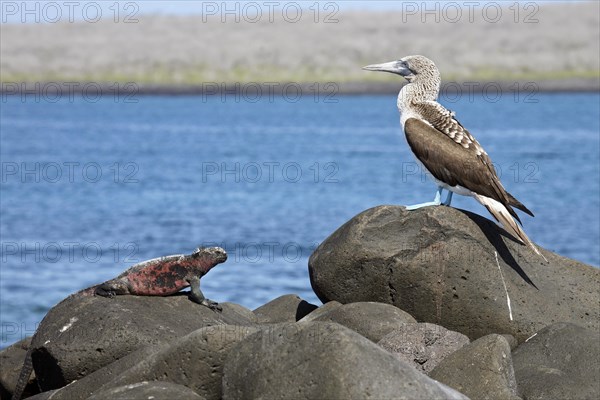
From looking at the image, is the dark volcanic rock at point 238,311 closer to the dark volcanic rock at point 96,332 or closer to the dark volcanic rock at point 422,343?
the dark volcanic rock at point 96,332

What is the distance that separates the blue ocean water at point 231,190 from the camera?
2109 cm

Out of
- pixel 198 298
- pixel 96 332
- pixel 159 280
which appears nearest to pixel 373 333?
pixel 198 298

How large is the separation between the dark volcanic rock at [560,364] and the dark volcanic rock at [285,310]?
2.87 m

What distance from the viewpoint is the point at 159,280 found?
37.6ft

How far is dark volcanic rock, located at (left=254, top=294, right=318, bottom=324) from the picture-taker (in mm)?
12734

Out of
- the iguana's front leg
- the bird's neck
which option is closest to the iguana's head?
the iguana's front leg

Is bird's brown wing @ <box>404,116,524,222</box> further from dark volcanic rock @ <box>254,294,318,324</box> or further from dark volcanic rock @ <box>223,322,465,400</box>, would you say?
dark volcanic rock @ <box>223,322,465,400</box>

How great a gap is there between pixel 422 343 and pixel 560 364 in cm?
121

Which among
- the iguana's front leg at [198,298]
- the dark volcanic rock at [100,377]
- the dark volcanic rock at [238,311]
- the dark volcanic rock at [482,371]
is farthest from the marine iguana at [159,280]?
the dark volcanic rock at [482,371]

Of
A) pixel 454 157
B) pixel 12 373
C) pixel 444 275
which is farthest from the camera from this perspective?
pixel 454 157

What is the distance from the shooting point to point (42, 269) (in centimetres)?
2122

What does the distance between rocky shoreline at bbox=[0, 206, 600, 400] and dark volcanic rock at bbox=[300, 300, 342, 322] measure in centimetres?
2

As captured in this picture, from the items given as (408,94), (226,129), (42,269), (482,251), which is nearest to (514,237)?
(482,251)

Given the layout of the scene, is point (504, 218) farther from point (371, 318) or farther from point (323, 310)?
point (323, 310)
